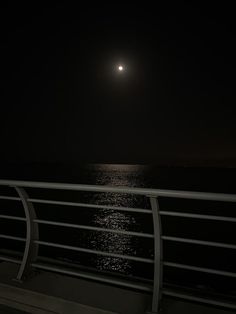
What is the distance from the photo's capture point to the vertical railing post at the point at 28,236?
2738 mm

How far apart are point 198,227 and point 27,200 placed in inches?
A: 1731

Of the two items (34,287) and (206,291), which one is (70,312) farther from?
(206,291)

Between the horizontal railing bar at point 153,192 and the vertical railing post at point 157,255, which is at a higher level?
the horizontal railing bar at point 153,192

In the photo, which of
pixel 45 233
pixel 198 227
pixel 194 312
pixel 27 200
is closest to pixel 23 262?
pixel 27 200

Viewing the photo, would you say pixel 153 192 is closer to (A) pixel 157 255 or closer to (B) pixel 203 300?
(A) pixel 157 255

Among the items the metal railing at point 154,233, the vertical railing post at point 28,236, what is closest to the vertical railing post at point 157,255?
the metal railing at point 154,233

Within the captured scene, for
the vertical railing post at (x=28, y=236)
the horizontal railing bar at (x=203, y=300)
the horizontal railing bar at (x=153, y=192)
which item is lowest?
the horizontal railing bar at (x=203, y=300)

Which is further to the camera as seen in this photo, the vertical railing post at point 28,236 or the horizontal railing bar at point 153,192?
the vertical railing post at point 28,236

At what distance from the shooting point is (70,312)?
2.33 m

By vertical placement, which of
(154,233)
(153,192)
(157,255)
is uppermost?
(153,192)

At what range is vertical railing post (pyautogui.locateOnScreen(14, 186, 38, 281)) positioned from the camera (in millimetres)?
2738

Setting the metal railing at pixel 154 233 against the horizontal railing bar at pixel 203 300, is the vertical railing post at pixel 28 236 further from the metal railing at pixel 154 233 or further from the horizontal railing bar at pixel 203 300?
the horizontal railing bar at pixel 203 300

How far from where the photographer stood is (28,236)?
2824 mm

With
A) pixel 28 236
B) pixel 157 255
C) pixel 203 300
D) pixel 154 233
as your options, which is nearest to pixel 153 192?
pixel 154 233
